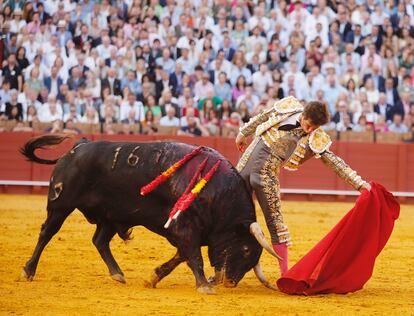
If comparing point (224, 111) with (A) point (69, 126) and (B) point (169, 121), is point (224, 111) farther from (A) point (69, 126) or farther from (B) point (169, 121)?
(A) point (69, 126)

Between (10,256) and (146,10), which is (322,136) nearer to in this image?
(10,256)

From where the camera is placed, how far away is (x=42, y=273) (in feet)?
21.0

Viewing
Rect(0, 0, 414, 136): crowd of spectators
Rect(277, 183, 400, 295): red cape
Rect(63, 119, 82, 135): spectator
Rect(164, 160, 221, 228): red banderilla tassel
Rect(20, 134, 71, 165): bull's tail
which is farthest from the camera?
Rect(0, 0, 414, 136): crowd of spectators

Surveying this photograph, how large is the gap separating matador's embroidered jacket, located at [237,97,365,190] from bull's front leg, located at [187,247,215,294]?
67 cm

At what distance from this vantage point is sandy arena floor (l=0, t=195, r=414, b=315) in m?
5.14

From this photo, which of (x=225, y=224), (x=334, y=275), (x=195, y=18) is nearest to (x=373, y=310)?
(x=334, y=275)

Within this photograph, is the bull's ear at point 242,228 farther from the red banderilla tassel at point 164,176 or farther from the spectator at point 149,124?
the spectator at point 149,124

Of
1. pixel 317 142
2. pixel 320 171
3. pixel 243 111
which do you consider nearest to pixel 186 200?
pixel 317 142

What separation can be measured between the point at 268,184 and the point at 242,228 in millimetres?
351

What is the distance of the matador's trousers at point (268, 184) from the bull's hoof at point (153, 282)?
77cm

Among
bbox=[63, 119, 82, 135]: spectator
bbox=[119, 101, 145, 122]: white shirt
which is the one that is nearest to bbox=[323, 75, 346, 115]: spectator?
bbox=[119, 101, 145, 122]: white shirt

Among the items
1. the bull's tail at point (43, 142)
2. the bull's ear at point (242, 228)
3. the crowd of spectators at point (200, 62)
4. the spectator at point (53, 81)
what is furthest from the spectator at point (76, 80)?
the bull's ear at point (242, 228)

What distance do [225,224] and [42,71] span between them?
7.55 metres

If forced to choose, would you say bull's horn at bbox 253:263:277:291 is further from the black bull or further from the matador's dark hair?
the matador's dark hair
